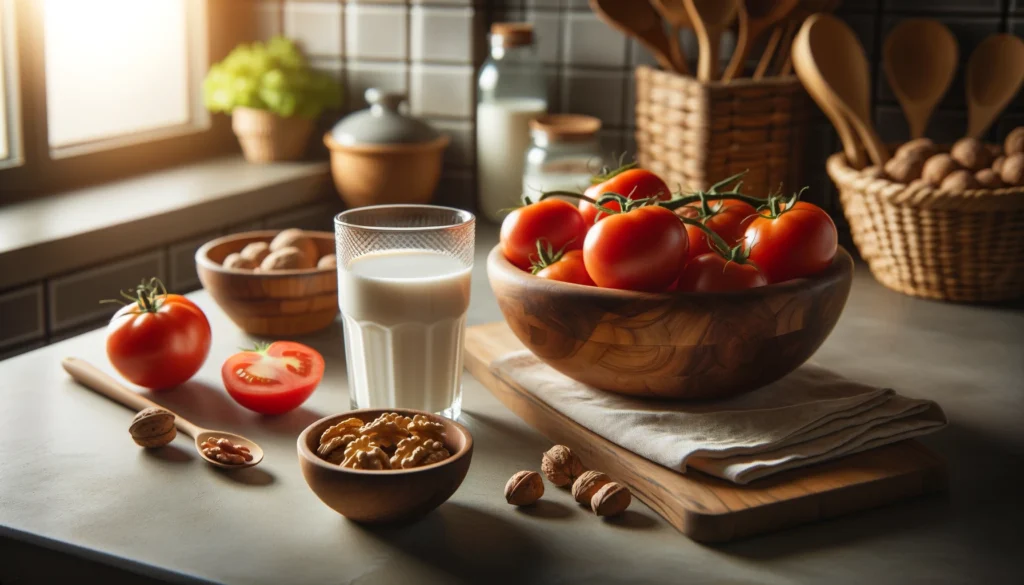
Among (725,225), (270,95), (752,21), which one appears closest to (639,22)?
(752,21)

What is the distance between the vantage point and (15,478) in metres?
0.94

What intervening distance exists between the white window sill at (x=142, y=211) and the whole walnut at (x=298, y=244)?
39cm

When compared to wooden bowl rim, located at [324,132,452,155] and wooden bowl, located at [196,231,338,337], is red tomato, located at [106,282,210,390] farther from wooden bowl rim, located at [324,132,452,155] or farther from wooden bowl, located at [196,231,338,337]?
wooden bowl rim, located at [324,132,452,155]

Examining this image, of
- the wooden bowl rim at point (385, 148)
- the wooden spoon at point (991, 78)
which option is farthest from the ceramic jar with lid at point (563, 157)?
the wooden spoon at point (991, 78)

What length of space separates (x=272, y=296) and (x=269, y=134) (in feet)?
2.97

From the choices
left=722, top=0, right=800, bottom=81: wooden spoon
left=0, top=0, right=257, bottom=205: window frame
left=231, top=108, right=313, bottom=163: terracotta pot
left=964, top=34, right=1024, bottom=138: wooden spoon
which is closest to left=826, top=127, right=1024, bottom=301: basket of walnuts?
left=964, top=34, right=1024, bottom=138: wooden spoon

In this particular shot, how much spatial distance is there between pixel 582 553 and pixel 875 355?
0.64m

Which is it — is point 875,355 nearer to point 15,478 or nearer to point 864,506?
point 864,506

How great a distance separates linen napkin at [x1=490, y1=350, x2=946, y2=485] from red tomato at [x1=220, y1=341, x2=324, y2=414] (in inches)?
8.7

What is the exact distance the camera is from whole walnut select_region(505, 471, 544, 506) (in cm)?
89

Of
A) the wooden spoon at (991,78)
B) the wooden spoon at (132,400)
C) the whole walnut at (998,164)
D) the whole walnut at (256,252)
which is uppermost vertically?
the wooden spoon at (991,78)

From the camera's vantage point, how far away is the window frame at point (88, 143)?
1769 millimetres

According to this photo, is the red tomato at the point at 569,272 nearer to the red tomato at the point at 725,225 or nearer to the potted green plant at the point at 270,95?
the red tomato at the point at 725,225

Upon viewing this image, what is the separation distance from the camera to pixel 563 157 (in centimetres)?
182
